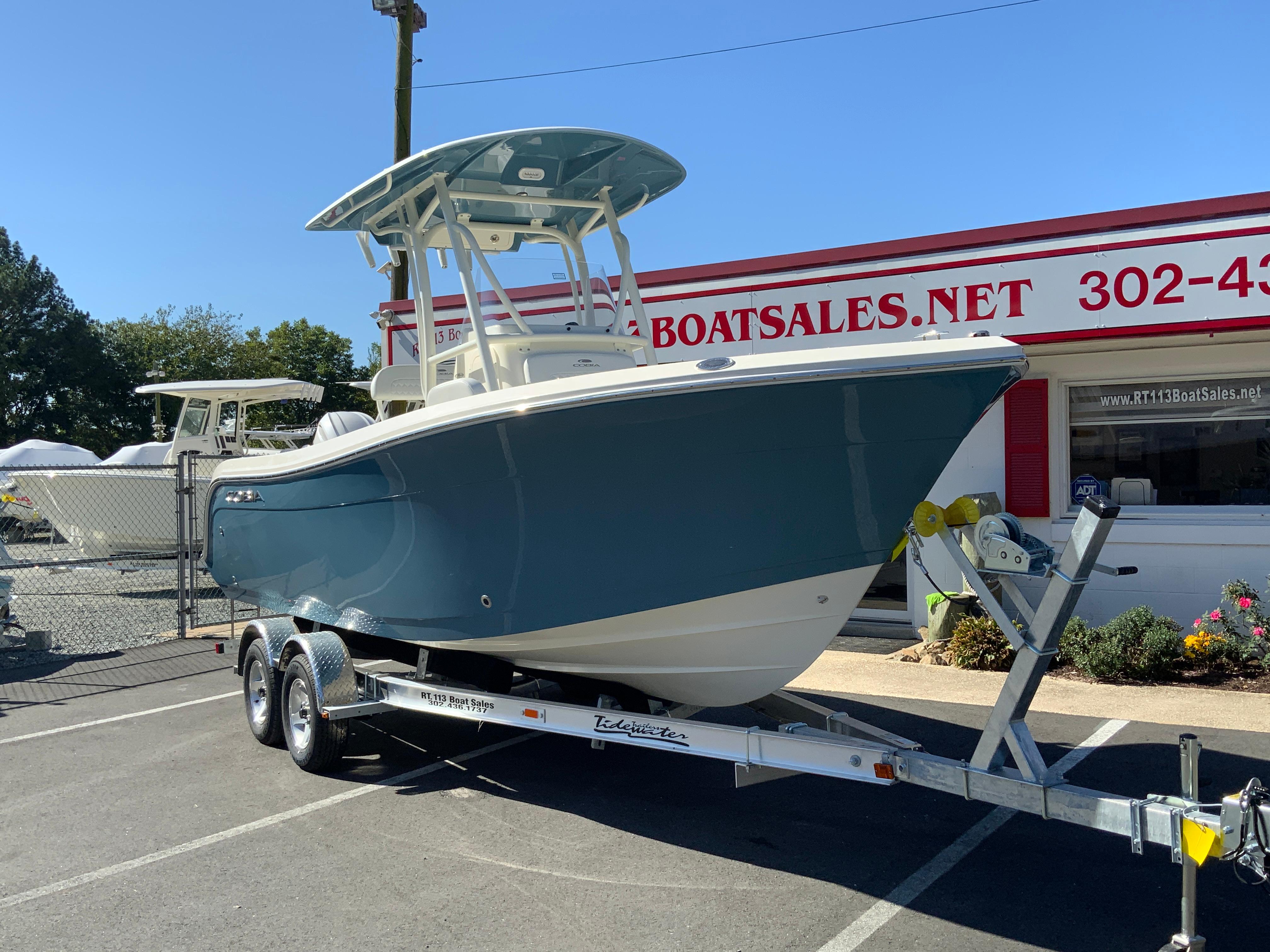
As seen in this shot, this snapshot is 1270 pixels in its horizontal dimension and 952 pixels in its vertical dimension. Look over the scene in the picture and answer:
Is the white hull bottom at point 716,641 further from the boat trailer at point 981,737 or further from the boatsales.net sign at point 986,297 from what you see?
the boatsales.net sign at point 986,297

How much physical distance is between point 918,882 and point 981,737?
2.19ft

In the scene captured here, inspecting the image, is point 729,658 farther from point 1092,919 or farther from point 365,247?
point 365,247

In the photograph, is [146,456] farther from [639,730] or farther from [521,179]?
[639,730]

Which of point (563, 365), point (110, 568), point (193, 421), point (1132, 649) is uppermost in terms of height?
point (193, 421)

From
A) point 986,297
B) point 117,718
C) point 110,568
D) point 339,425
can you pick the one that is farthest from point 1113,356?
point 110,568

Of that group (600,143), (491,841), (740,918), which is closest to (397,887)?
(491,841)

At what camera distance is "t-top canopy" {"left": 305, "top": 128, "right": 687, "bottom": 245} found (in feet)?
17.0

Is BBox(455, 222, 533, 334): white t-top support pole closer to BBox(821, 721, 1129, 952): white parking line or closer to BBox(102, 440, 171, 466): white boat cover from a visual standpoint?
BBox(821, 721, 1129, 952): white parking line

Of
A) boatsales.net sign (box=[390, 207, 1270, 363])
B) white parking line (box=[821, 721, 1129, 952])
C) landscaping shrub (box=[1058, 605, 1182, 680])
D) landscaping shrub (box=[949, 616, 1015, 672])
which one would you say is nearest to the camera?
white parking line (box=[821, 721, 1129, 952])

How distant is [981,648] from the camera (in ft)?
25.6

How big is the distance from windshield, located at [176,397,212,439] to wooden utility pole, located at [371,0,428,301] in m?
4.19

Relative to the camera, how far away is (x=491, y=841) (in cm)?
438

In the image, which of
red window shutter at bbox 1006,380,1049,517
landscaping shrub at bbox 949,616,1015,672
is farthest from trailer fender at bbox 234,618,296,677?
red window shutter at bbox 1006,380,1049,517

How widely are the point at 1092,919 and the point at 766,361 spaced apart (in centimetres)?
227
